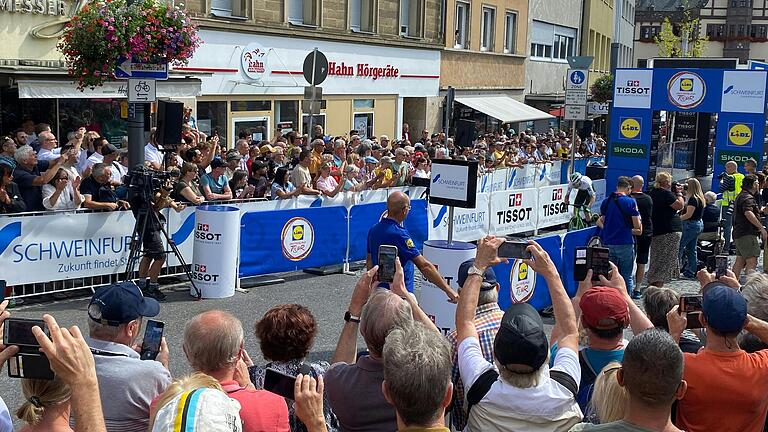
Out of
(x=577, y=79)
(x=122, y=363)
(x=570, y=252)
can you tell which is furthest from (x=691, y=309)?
(x=577, y=79)

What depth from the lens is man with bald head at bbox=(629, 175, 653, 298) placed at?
1220cm

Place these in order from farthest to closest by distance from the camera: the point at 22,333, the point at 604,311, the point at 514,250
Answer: the point at 514,250 < the point at 604,311 < the point at 22,333

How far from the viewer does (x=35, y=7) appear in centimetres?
1694

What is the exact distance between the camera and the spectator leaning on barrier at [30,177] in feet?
35.5

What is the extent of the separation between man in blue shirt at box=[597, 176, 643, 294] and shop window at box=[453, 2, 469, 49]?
23.5m

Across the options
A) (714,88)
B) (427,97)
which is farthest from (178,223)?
(427,97)

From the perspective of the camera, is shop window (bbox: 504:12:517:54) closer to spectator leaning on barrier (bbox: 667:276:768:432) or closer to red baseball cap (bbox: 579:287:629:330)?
red baseball cap (bbox: 579:287:629:330)

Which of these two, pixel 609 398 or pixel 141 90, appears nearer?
pixel 609 398

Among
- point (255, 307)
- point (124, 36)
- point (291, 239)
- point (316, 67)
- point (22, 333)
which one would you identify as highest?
point (124, 36)

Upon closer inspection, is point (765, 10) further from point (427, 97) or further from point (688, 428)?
point (688, 428)

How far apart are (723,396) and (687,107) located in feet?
66.0

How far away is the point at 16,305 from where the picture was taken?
10.6m

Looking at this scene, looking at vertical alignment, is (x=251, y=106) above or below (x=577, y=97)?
below

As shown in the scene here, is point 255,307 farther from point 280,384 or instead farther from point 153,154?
point 280,384
